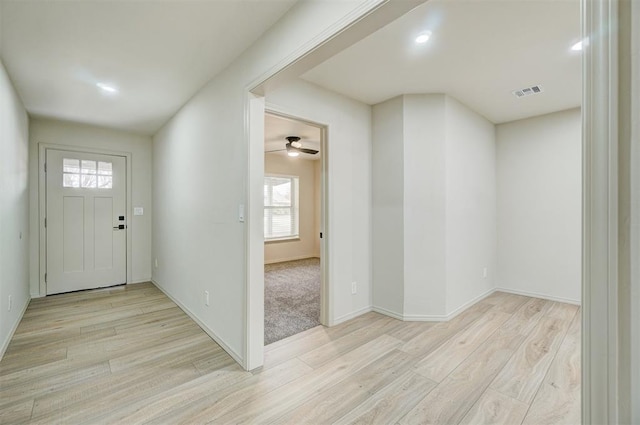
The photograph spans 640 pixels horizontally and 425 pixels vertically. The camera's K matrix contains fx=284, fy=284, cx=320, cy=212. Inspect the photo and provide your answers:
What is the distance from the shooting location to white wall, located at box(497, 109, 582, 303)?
364 centimetres

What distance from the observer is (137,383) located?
6.57 feet

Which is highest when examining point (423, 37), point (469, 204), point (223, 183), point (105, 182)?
point (423, 37)

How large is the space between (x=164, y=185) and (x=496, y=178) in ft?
15.9

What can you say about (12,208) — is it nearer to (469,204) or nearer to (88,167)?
(88,167)

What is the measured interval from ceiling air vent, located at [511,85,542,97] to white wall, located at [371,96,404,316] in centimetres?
123

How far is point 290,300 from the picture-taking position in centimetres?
384

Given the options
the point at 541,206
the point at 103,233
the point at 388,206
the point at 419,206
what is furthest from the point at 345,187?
the point at 103,233

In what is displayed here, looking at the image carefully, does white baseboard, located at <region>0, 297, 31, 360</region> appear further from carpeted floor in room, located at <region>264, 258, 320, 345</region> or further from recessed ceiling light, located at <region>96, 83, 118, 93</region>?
recessed ceiling light, located at <region>96, 83, 118, 93</region>

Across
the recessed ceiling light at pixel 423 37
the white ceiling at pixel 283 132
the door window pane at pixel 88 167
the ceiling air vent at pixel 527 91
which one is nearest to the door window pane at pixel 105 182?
the door window pane at pixel 88 167

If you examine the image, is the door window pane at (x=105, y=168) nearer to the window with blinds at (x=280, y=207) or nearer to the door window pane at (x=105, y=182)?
the door window pane at (x=105, y=182)

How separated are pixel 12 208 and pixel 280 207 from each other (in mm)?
4452

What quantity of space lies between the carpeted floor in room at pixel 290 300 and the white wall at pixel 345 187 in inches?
17.5

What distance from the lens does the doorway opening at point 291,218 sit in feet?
13.3

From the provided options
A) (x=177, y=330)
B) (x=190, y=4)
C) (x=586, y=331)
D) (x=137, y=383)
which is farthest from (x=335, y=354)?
(x=190, y=4)
